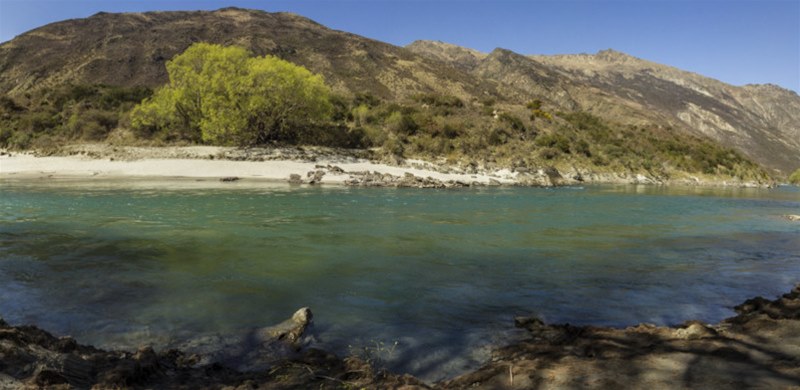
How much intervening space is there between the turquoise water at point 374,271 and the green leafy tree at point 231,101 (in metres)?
20.8

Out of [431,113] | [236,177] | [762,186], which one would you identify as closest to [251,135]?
[236,177]

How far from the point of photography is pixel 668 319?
22.6 feet

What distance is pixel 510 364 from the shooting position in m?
4.55

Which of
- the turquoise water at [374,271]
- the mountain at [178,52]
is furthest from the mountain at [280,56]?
the turquoise water at [374,271]

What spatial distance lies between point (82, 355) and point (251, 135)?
37392 millimetres

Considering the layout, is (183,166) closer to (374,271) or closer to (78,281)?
(78,281)

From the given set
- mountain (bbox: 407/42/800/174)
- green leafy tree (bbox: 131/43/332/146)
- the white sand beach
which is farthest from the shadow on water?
mountain (bbox: 407/42/800/174)

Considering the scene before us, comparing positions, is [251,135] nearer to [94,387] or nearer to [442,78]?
[94,387]

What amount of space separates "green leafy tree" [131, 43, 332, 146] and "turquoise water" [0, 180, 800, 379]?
20.8 metres

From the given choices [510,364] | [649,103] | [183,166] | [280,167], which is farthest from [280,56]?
[649,103]

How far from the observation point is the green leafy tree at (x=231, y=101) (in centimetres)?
3850

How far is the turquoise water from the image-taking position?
20.7 feet

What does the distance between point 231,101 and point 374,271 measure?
33.7 m

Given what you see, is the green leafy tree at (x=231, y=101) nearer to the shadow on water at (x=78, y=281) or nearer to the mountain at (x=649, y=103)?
the shadow on water at (x=78, y=281)
